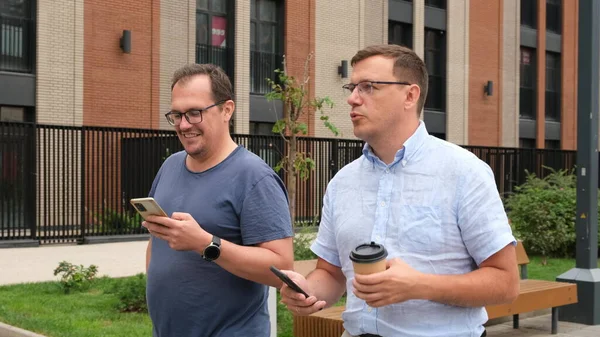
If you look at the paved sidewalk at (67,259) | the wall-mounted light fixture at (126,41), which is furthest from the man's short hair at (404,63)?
the wall-mounted light fixture at (126,41)

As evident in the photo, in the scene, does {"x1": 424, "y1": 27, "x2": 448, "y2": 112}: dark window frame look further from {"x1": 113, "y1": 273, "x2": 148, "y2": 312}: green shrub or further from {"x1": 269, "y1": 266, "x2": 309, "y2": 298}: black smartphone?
{"x1": 269, "y1": 266, "x2": 309, "y2": 298}: black smartphone

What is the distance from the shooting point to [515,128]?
128 feet

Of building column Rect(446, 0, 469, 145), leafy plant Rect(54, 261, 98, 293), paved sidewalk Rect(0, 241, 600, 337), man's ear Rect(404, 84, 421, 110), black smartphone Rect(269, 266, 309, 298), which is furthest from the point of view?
building column Rect(446, 0, 469, 145)

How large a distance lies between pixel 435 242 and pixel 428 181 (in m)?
0.22

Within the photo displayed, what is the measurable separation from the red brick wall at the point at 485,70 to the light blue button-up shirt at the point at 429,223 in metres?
34.0

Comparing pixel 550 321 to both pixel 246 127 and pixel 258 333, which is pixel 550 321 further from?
pixel 246 127

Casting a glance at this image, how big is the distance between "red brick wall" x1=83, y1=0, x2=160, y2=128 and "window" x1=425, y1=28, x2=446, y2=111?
1362cm

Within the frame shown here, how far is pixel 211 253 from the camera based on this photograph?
3.60 metres

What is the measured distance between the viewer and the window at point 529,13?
1574 inches

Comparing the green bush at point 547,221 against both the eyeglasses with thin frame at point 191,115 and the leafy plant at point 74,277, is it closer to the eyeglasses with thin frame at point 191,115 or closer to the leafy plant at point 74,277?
the leafy plant at point 74,277

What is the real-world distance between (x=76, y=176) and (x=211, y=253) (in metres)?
17.9

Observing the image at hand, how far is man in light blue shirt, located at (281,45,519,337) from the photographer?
303 cm

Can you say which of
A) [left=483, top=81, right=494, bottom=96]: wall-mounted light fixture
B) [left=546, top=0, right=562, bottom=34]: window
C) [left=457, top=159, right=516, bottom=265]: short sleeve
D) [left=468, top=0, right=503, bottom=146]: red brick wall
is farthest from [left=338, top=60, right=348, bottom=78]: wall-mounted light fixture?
[left=457, top=159, right=516, bottom=265]: short sleeve

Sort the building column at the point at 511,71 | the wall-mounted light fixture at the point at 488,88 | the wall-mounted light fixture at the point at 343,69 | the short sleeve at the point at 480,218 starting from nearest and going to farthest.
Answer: the short sleeve at the point at 480,218
the wall-mounted light fixture at the point at 343,69
the wall-mounted light fixture at the point at 488,88
the building column at the point at 511,71
